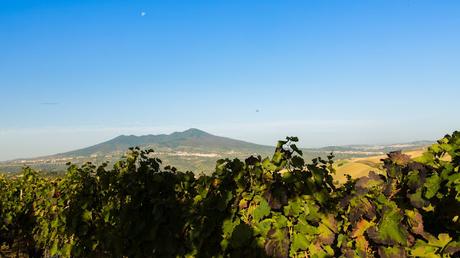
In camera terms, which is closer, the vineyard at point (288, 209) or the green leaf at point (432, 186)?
the green leaf at point (432, 186)

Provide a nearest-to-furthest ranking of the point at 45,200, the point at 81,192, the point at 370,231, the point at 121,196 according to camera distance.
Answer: the point at 370,231 → the point at 121,196 → the point at 81,192 → the point at 45,200

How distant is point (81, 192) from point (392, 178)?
7.34 meters

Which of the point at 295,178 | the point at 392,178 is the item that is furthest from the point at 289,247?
the point at 392,178

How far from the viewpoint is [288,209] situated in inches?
203

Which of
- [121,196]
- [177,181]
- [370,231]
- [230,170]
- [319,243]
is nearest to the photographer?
[370,231]

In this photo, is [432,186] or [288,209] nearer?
[432,186]

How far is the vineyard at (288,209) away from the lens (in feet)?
15.1

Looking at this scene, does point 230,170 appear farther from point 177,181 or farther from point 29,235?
point 29,235

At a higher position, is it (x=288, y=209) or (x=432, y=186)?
(x=432, y=186)

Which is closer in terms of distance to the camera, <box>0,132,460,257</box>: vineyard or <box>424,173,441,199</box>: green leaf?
<box>424,173,441,199</box>: green leaf

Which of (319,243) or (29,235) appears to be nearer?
(319,243)

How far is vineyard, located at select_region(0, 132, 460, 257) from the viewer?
4.60 meters

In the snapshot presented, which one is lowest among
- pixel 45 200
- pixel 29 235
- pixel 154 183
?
pixel 29 235

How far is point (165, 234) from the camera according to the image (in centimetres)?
670
